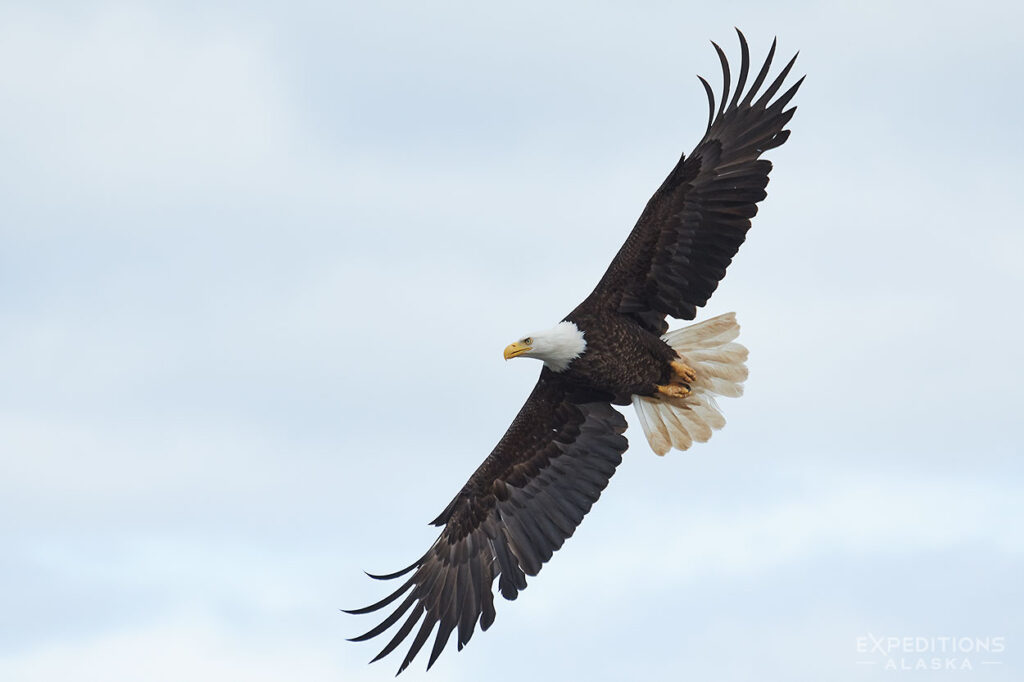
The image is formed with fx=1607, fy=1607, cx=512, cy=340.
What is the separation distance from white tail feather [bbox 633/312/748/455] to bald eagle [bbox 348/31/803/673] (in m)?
0.01

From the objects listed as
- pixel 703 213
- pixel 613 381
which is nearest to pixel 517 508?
pixel 613 381

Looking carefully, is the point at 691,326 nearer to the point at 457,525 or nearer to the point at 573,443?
the point at 573,443

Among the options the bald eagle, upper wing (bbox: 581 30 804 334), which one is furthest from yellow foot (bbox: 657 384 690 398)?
upper wing (bbox: 581 30 804 334)

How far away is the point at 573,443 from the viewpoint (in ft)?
41.6

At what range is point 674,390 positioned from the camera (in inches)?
498

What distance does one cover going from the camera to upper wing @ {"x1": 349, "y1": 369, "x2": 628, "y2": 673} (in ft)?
40.7

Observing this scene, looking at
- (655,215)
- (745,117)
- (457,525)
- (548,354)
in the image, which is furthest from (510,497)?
(745,117)

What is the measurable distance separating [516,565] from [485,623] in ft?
1.68

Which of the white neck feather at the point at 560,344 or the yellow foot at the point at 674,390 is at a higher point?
the white neck feather at the point at 560,344

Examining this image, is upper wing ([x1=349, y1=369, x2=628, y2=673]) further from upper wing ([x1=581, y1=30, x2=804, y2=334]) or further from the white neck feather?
upper wing ([x1=581, y1=30, x2=804, y2=334])

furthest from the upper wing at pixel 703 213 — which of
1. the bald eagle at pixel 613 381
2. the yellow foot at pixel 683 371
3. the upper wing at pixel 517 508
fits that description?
the upper wing at pixel 517 508

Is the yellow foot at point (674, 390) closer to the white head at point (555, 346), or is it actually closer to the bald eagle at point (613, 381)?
the bald eagle at point (613, 381)

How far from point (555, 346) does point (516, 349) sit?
0.33m

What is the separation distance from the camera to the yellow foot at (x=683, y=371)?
40.8 feet
